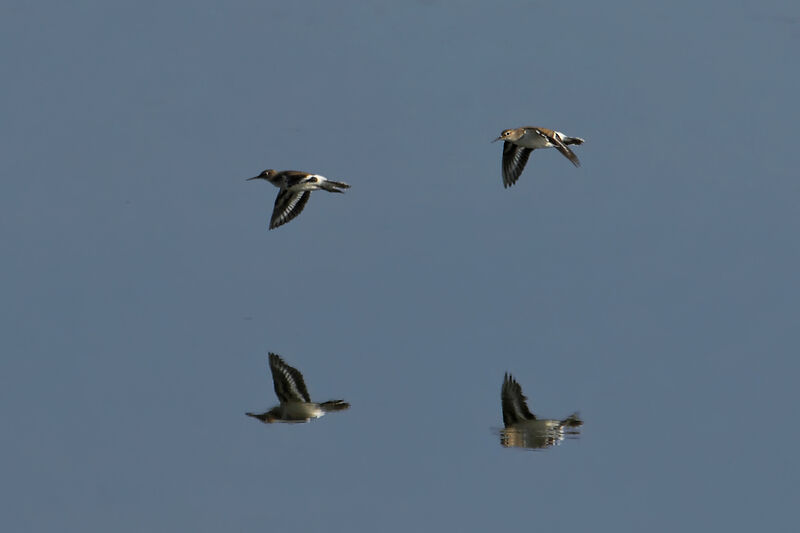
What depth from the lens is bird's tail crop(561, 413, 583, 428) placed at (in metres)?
15.8

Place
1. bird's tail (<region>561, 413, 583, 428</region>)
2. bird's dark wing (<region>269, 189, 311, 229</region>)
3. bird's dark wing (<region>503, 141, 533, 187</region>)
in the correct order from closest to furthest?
bird's tail (<region>561, 413, 583, 428</region>), bird's dark wing (<region>269, 189, 311, 229</region>), bird's dark wing (<region>503, 141, 533, 187</region>)

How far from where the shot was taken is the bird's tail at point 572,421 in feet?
51.8

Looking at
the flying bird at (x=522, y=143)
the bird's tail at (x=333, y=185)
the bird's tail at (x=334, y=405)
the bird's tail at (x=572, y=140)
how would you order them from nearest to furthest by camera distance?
the bird's tail at (x=334, y=405) < the bird's tail at (x=333, y=185) < the flying bird at (x=522, y=143) < the bird's tail at (x=572, y=140)

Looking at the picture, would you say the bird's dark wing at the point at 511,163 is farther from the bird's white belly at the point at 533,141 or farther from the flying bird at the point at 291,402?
the flying bird at the point at 291,402

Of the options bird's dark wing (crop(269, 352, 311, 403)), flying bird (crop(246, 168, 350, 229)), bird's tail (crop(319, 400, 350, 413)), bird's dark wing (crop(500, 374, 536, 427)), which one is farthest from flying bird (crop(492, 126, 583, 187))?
bird's tail (crop(319, 400, 350, 413))

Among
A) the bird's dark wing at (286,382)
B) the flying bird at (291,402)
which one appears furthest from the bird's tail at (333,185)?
the flying bird at (291,402)

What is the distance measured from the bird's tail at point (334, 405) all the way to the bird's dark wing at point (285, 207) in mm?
5229

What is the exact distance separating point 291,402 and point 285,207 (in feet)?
17.4

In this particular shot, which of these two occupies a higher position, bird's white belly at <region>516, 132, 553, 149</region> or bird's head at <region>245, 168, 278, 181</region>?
bird's white belly at <region>516, 132, 553, 149</region>

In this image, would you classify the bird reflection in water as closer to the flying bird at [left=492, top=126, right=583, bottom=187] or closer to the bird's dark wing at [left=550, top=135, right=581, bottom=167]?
the bird's dark wing at [left=550, top=135, right=581, bottom=167]

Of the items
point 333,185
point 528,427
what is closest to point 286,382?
point 528,427

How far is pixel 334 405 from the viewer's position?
16312mm

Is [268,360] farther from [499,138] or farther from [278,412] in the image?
[499,138]

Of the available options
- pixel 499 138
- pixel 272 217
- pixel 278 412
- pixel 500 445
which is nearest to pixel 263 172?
pixel 272 217
